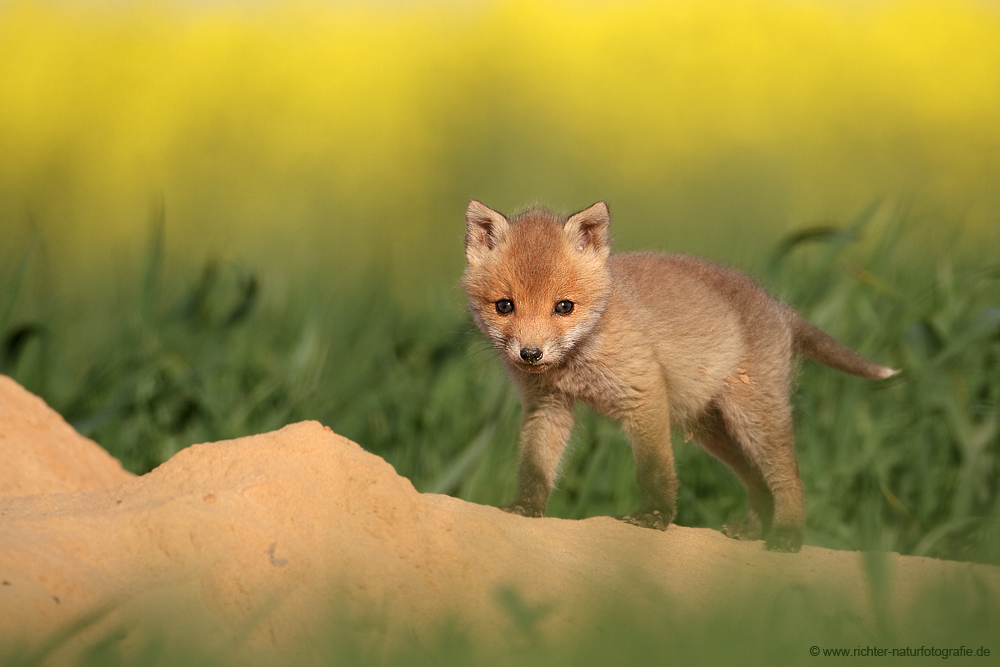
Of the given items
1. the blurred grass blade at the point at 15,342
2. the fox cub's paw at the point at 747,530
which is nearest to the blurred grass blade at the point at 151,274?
the blurred grass blade at the point at 15,342

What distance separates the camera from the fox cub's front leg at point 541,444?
3.97 m

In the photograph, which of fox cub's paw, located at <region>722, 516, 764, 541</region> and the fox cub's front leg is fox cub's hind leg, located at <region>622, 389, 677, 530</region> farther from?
fox cub's paw, located at <region>722, 516, 764, 541</region>

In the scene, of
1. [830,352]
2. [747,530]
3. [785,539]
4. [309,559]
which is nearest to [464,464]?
[747,530]

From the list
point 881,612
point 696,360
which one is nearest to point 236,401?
point 696,360

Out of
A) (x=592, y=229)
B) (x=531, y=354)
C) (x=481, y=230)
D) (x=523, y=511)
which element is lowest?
(x=523, y=511)

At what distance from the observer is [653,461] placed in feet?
13.0

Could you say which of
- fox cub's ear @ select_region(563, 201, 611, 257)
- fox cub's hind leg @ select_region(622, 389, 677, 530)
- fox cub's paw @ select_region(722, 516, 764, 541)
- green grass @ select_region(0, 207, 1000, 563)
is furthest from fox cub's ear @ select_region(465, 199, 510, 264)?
fox cub's paw @ select_region(722, 516, 764, 541)

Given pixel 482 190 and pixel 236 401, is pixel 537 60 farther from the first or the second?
pixel 236 401

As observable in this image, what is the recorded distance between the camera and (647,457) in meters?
3.98

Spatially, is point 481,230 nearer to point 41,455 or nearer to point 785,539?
point 785,539

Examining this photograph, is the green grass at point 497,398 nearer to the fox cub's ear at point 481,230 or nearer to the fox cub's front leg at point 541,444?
the fox cub's ear at point 481,230

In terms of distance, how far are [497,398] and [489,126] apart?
317 inches

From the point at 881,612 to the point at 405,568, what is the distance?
1217 millimetres

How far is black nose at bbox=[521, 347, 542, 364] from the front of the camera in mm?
3758
